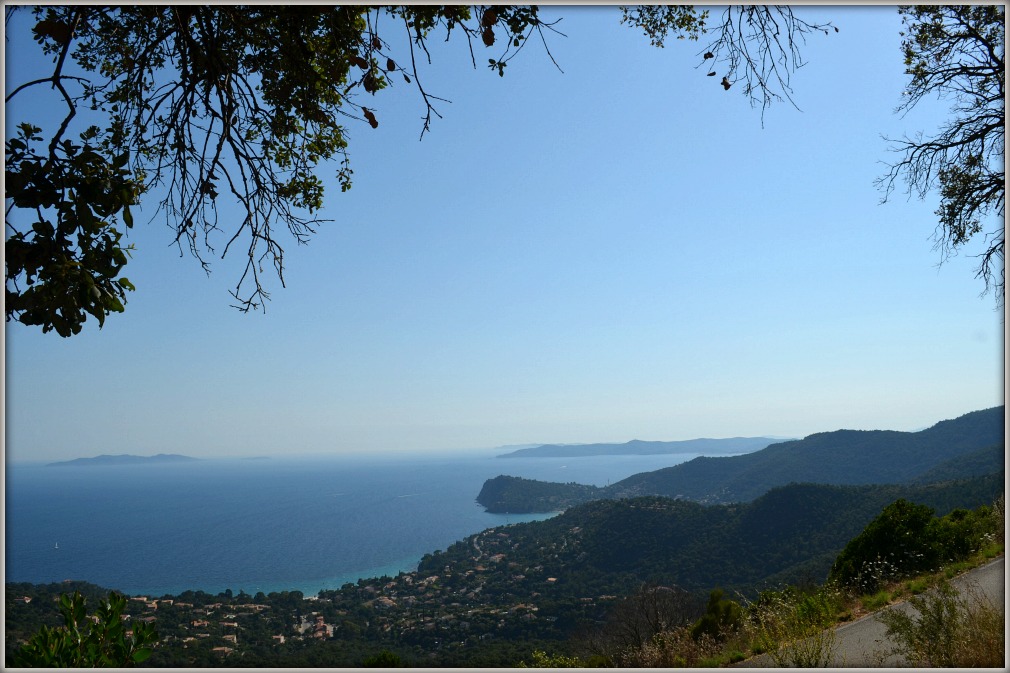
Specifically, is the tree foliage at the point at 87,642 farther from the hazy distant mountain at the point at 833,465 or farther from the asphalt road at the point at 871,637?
the hazy distant mountain at the point at 833,465

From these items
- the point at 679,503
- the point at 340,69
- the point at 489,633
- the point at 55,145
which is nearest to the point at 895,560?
the point at 340,69

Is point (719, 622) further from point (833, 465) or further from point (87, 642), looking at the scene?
point (833, 465)

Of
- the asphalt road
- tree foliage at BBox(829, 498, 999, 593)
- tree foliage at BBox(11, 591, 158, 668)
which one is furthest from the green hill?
tree foliage at BBox(11, 591, 158, 668)

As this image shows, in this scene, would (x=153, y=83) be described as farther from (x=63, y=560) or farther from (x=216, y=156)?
(x=63, y=560)

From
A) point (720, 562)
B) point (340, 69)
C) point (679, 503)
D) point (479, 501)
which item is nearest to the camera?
point (340, 69)

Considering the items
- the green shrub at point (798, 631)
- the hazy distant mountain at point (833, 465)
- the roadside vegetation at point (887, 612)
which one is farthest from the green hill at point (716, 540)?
the green shrub at point (798, 631)

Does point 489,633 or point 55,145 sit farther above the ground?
point 55,145

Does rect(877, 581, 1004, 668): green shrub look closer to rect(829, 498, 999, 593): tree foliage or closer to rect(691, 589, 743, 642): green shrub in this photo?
rect(691, 589, 743, 642): green shrub
